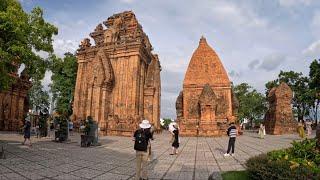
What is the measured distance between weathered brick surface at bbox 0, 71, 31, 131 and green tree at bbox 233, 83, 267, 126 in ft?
148

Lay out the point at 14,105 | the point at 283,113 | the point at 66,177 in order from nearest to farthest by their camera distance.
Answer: the point at 66,177 → the point at 14,105 → the point at 283,113

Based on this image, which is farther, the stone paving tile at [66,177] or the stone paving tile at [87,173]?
the stone paving tile at [87,173]

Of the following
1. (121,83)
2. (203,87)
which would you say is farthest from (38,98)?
(203,87)

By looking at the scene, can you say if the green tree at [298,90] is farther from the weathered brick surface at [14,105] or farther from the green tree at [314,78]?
the weathered brick surface at [14,105]

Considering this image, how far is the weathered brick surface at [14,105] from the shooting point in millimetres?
28375

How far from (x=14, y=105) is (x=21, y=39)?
21.1 meters

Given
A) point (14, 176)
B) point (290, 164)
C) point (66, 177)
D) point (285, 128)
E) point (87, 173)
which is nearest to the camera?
point (290, 164)

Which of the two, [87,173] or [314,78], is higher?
[314,78]

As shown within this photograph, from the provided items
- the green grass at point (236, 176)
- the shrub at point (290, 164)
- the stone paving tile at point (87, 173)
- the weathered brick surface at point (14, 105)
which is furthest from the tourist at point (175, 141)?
the weathered brick surface at point (14, 105)

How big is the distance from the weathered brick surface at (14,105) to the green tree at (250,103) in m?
45.1

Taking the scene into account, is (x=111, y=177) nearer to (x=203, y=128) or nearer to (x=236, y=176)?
(x=236, y=176)

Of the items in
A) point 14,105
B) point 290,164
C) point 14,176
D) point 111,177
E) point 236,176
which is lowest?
point 111,177

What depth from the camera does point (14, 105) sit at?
99.2ft

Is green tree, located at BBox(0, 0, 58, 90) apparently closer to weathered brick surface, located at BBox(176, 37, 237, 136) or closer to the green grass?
the green grass
